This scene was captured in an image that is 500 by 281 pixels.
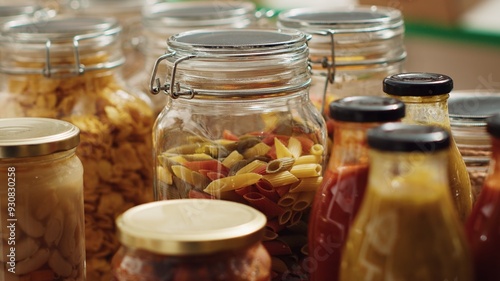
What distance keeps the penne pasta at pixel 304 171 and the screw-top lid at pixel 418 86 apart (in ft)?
0.36

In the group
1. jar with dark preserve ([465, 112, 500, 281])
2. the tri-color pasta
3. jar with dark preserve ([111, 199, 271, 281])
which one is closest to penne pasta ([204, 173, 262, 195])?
the tri-color pasta

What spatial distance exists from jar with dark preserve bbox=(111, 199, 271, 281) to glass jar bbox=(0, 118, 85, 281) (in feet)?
0.51

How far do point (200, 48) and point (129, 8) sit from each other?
2.53 feet

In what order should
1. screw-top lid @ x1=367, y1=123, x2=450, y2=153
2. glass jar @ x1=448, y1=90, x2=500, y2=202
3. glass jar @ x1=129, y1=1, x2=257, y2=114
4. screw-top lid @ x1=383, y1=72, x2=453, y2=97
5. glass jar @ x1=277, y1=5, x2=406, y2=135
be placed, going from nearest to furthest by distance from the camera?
1. screw-top lid @ x1=367, y1=123, x2=450, y2=153
2. screw-top lid @ x1=383, y1=72, x2=453, y2=97
3. glass jar @ x1=448, y1=90, x2=500, y2=202
4. glass jar @ x1=277, y1=5, x2=406, y2=135
5. glass jar @ x1=129, y1=1, x2=257, y2=114

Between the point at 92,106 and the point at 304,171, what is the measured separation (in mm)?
362

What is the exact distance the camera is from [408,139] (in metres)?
0.49

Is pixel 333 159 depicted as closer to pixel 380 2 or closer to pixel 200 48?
pixel 200 48

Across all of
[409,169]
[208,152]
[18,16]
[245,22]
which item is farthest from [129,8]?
[409,169]

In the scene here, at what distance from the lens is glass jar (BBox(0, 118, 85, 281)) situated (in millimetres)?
696

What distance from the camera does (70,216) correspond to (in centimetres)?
73

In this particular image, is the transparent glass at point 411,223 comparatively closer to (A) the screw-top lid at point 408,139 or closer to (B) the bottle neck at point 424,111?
(A) the screw-top lid at point 408,139

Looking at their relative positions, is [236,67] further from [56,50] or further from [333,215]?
[56,50]

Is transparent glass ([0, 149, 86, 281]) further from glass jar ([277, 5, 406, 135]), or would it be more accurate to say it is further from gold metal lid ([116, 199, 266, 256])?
glass jar ([277, 5, 406, 135])

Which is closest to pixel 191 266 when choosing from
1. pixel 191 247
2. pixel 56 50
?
pixel 191 247
